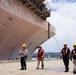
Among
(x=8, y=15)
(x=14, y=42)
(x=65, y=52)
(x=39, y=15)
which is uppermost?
(x=39, y=15)

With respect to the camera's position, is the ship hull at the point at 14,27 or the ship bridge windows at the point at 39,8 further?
the ship bridge windows at the point at 39,8

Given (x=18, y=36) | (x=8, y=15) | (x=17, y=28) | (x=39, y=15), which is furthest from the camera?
(x=39, y=15)

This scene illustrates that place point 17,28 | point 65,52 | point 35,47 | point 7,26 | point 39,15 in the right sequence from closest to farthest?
1. point 65,52
2. point 7,26
3. point 17,28
4. point 39,15
5. point 35,47

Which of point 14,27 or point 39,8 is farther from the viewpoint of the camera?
point 39,8

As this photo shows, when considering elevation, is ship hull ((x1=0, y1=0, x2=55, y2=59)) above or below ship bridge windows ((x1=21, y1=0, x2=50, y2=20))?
below

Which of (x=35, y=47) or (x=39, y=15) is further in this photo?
(x=35, y=47)

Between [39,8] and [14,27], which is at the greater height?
[39,8]

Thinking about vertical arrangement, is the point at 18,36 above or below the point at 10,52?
above

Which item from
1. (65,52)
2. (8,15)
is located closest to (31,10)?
(8,15)

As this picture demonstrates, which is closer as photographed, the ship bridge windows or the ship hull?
the ship hull

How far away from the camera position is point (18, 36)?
28094 millimetres

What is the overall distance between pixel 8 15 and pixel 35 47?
19.5 meters

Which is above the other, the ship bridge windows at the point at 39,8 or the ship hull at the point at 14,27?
the ship bridge windows at the point at 39,8

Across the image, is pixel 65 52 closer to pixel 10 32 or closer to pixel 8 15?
pixel 8 15
